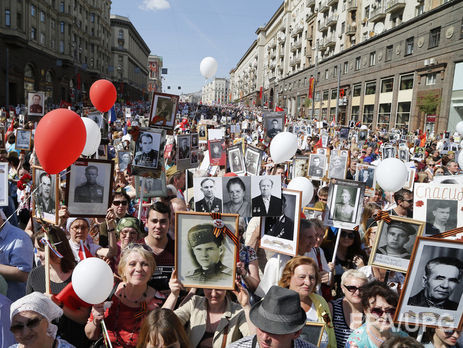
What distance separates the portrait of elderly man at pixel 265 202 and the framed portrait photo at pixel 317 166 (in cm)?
464

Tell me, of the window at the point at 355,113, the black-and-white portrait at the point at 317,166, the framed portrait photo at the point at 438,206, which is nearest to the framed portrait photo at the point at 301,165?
the black-and-white portrait at the point at 317,166

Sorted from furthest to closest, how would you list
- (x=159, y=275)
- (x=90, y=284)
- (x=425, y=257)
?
(x=159, y=275) → (x=425, y=257) → (x=90, y=284)

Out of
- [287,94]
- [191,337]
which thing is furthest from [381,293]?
[287,94]

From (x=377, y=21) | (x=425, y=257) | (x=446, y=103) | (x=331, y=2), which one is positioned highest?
(x=331, y=2)

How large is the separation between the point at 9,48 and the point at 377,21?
3547 cm

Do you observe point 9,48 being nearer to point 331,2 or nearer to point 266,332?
point 331,2

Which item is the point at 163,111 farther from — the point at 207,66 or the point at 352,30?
the point at 352,30

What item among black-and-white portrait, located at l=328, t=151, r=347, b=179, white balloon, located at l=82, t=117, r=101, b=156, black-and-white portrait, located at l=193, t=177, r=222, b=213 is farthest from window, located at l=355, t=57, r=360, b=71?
black-and-white portrait, located at l=193, t=177, r=222, b=213

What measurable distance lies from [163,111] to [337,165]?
401 cm

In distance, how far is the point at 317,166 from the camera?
8.22 meters

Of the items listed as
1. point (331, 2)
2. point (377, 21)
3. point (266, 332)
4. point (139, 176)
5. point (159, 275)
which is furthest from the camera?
point (331, 2)

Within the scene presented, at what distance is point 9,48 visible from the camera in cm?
3544

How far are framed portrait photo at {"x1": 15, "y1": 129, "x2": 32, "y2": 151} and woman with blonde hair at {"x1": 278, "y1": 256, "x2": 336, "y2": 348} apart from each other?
336 inches

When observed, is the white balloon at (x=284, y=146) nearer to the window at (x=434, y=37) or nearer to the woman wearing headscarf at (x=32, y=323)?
the woman wearing headscarf at (x=32, y=323)
